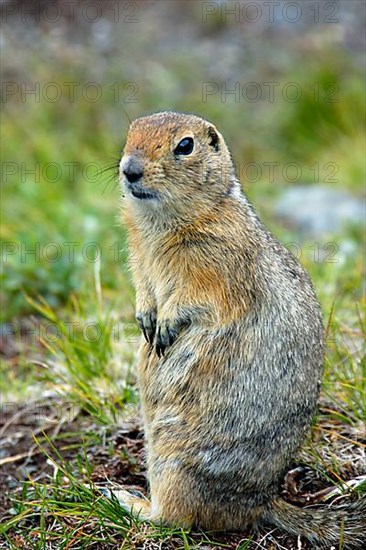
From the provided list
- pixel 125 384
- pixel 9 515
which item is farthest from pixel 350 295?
pixel 9 515

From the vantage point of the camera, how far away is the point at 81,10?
13.9m

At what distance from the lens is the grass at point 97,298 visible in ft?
14.0

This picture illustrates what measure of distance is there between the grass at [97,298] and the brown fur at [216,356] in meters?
0.19

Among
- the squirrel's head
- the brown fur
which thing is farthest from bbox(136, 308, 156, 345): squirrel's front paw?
the squirrel's head

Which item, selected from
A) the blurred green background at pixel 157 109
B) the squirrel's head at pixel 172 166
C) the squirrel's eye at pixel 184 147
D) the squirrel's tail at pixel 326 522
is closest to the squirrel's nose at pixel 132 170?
the squirrel's head at pixel 172 166

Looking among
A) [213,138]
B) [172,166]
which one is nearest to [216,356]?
[172,166]

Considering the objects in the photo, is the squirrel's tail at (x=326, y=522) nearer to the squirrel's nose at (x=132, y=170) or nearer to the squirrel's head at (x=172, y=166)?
the squirrel's head at (x=172, y=166)

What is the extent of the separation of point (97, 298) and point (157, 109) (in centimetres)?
661

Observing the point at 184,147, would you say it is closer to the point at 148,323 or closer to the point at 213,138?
the point at 213,138

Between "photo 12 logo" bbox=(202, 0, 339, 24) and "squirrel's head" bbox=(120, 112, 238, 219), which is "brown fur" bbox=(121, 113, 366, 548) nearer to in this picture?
"squirrel's head" bbox=(120, 112, 238, 219)

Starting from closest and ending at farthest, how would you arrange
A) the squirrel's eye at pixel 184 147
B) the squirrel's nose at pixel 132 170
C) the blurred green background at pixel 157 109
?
the squirrel's nose at pixel 132 170
the squirrel's eye at pixel 184 147
the blurred green background at pixel 157 109

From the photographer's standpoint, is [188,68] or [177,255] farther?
[188,68]

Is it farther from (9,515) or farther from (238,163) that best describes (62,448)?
(238,163)

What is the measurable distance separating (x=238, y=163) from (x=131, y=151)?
7.36 m
